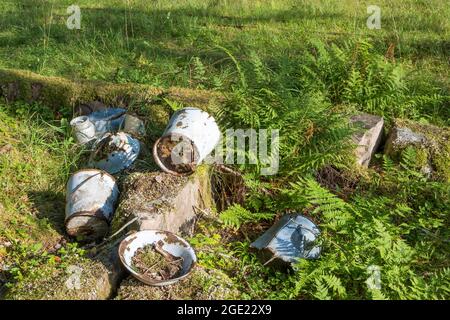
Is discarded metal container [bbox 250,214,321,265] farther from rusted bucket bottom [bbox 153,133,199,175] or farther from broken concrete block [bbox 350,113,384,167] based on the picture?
broken concrete block [bbox 350,113,384,167]

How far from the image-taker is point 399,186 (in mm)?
4090

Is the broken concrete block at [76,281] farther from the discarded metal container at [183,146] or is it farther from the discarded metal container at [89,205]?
the discarded metal container at [183,146]

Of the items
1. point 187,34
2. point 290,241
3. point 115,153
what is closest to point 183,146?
point 115,153

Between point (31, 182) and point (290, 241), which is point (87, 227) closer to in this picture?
point (31, 182)

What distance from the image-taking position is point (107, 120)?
4465mm

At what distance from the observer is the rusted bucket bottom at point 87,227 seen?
3496 mm

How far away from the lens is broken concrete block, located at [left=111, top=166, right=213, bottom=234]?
3349 millimetres

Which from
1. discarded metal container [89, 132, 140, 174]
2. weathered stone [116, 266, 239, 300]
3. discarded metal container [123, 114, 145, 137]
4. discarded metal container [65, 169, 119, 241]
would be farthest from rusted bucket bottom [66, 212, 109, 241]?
discarded metal container [123, 114, 145, 137]

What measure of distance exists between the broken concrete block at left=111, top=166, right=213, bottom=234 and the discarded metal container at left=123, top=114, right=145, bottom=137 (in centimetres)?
66

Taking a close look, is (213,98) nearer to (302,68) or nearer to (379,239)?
(302,68)

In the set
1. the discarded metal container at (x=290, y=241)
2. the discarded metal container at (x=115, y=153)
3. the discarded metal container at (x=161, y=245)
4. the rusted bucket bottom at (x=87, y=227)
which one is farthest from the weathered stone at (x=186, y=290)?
the discarded metal container at (x=115, y=153)

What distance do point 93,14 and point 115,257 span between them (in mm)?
5296
